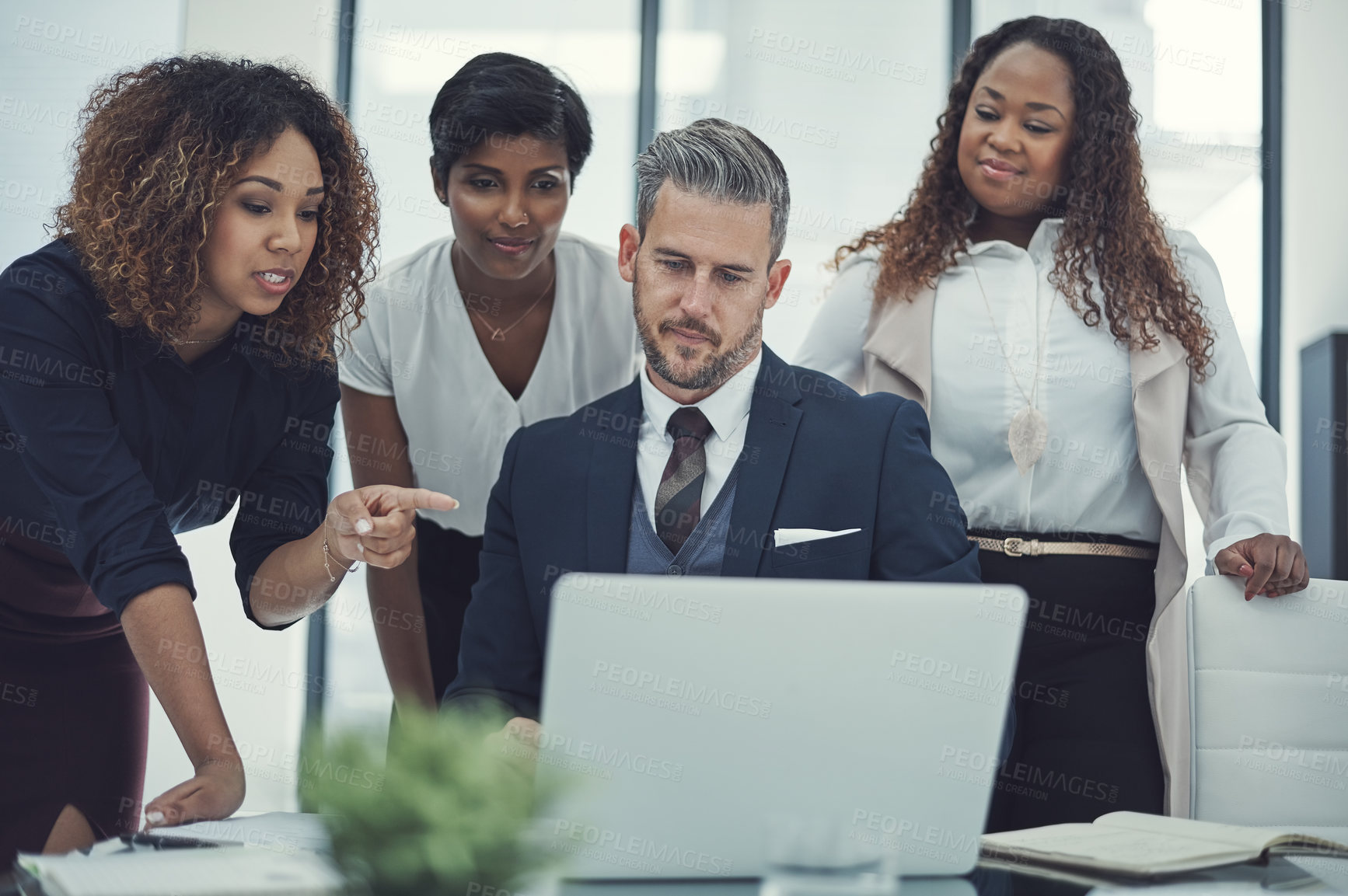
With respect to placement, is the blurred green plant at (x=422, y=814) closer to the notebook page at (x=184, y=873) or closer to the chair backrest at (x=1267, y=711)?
the notebook page at (x=184, y=873)

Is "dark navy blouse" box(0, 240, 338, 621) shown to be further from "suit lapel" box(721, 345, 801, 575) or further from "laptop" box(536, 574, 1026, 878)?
"laptop" box(536, 574, 1026, 878)

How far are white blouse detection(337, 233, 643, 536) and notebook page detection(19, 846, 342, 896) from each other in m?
1.45

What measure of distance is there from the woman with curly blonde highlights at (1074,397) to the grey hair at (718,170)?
1.48 ft

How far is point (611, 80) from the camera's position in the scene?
4715mm

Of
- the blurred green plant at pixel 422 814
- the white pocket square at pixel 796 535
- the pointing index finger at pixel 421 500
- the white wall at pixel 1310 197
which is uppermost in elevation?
the white wall at pixel 1310 197

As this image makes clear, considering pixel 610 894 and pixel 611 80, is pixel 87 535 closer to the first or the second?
pixel 610 894

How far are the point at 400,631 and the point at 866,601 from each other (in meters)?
1.70

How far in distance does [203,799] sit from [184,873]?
39 cm

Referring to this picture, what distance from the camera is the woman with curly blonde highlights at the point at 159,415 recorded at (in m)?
1.62

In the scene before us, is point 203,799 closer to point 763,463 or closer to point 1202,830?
point 763,463

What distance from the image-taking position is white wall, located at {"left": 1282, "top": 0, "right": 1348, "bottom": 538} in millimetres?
4266

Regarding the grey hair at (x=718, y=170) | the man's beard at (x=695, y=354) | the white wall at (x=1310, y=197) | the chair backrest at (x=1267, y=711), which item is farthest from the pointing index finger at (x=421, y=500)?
the white wall at (x=1310, y=197)

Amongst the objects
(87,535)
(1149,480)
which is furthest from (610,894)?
(1149,480)

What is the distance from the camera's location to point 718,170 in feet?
6.04
